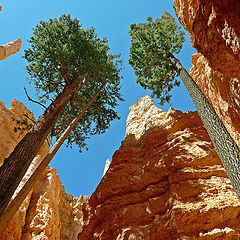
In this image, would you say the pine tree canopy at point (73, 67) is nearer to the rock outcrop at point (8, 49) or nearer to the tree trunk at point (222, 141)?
the rock outcrop at point (8, 49)

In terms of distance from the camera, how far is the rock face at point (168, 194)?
5004mm

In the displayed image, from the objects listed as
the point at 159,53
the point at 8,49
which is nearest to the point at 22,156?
the point at 8,49

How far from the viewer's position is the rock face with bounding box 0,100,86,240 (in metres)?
11.8

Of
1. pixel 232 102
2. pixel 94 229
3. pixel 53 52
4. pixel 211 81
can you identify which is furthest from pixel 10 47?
pixel 232 102

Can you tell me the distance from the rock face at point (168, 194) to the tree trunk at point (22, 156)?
3.53 meters

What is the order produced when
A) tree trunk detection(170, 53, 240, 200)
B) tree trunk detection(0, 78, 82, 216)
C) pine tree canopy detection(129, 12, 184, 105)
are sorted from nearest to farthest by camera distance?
tree trunk detection(170, 53, 240, 200) → tree trunk detection(0, 78, 82, 216) → pine tree canopy detection(129, 12, 184, 105)

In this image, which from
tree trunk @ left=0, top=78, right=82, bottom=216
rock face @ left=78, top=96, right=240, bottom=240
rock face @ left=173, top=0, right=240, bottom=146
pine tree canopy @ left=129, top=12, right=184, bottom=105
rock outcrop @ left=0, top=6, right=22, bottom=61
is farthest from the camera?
pine tree canopy @ left=129, top=12, right=184, bottom=105

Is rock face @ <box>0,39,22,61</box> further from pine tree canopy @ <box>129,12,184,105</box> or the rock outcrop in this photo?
pine tree canopy @ <box>129,12,184,105</box>

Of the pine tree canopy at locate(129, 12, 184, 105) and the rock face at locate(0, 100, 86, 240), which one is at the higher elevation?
the pine tree canopy at locate(129, 12, 184, 105)

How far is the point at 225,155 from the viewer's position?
4.33m

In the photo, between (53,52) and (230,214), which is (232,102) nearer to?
(230,214)

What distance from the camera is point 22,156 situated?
218 inches

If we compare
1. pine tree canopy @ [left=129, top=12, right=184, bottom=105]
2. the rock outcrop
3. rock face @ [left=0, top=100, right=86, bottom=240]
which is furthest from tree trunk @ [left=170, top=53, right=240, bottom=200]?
the rock outcrop

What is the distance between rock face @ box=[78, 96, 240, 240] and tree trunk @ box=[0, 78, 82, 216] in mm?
3526
